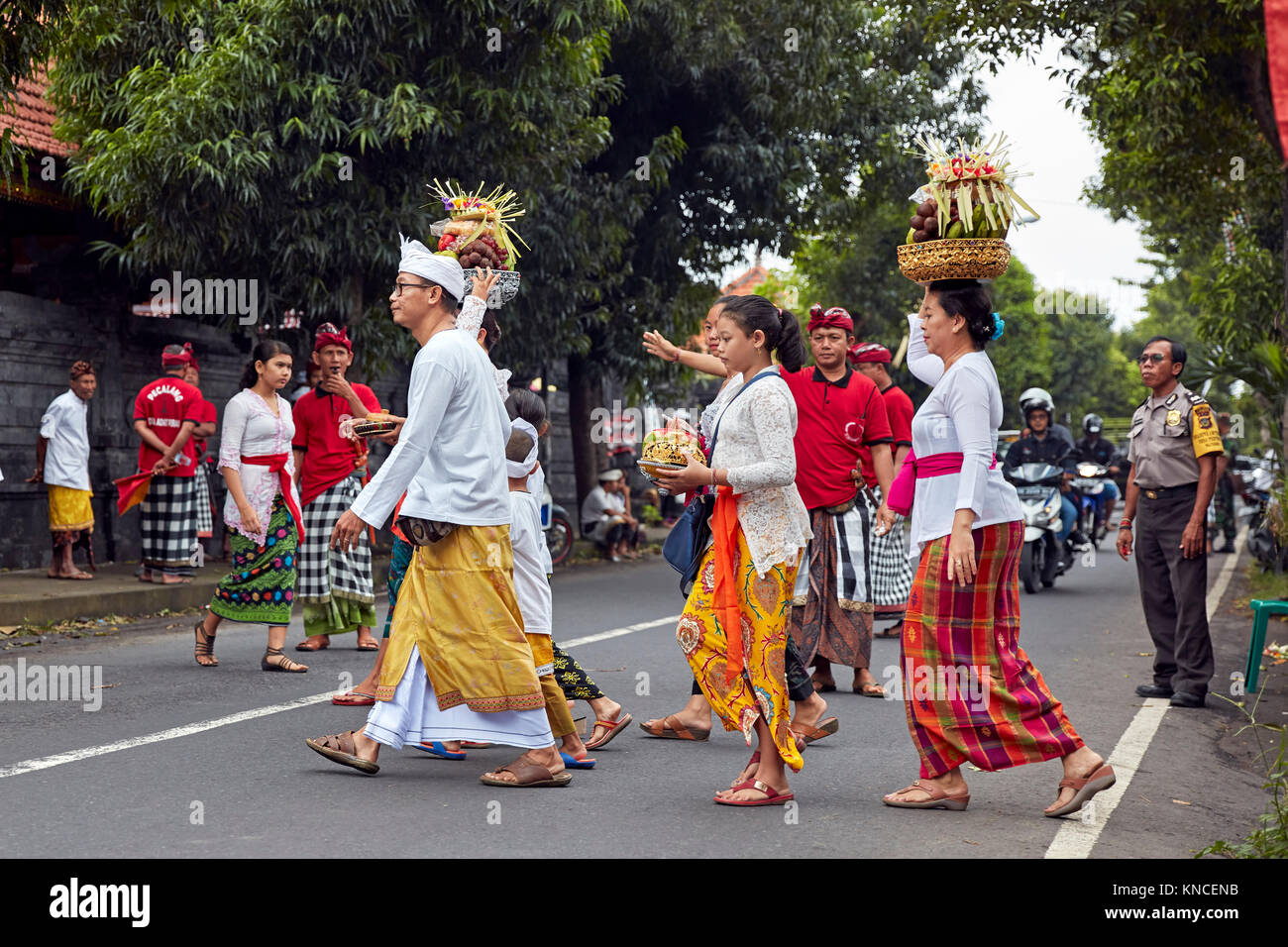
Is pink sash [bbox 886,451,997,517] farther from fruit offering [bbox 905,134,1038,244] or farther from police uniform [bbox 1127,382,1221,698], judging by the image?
police uniform [bbox 1127,382,1221,698]

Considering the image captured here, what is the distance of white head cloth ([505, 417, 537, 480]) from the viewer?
245 inches

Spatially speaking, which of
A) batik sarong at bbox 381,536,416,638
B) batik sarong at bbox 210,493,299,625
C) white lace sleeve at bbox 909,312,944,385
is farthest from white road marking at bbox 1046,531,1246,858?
batik sarong at bbox 210,493,299,625

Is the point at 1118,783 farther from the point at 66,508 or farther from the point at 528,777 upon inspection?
the point at 66,508

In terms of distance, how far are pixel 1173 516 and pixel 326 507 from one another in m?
5.00

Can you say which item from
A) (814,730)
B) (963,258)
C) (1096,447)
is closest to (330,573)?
(814,730)

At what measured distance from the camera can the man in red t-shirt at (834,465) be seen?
26.2 ft

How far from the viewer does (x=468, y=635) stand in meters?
5.34

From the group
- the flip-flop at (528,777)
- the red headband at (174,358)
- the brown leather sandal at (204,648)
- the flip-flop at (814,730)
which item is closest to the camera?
the flip-flop at (528,777)

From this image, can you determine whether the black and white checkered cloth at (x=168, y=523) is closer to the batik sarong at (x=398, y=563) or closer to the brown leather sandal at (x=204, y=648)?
the brown leather sandal at (x=204, y=648)

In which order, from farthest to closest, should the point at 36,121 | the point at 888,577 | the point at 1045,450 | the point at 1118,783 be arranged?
1. the point at 1045,450
2. the point at 36,121
3. the point at 888,577
4. the point at 1118,783

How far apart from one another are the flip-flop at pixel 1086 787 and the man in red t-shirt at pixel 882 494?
3.26 metres

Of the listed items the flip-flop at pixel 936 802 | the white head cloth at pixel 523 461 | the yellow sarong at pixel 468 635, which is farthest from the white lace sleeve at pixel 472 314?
the flip-flop at pixel 936 802

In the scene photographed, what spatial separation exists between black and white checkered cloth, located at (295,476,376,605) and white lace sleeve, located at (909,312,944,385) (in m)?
4.31

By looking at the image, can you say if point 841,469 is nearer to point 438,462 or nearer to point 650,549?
point 438,462
